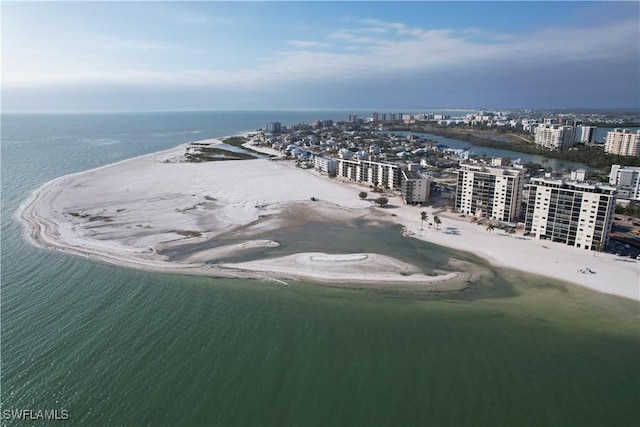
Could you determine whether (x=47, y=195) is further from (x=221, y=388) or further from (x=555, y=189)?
(x=555, y=189)

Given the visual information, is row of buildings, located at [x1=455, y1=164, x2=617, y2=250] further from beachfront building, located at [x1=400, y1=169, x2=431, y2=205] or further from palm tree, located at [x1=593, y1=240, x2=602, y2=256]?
beachfront building, located at [x1=400, y1=169, x2=431, y2=205]

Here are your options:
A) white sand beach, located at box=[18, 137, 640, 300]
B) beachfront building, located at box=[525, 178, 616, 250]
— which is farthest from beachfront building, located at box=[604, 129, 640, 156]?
beachfront building, located at box=[525, 178, 616, 250]

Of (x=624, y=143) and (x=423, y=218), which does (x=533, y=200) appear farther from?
(x=624, y=143)

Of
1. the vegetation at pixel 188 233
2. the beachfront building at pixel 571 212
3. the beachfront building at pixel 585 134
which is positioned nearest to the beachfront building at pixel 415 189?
the beachfront building at pixel 571 212

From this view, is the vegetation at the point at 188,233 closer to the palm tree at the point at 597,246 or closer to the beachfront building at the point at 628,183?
the palm tree at the point at 597,246

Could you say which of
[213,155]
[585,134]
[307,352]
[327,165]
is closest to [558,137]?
[585,134]
